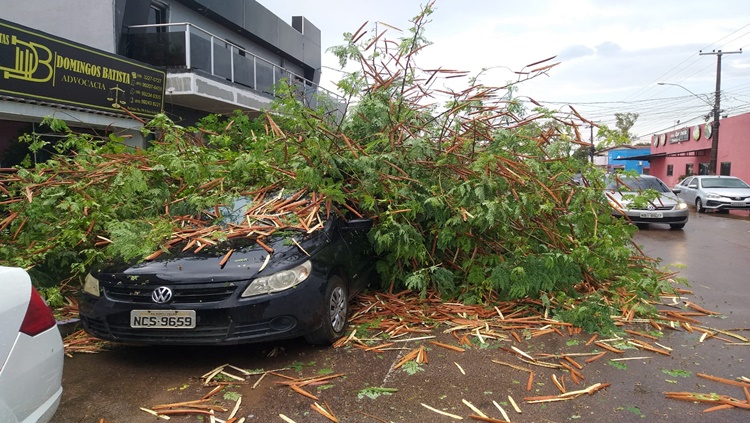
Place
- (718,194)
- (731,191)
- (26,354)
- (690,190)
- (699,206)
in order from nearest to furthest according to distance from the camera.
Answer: (26,354) → (718,194) → (731,191) → (699,206) → (690,190)

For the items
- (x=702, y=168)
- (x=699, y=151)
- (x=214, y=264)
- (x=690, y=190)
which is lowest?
(x=214, y=264)

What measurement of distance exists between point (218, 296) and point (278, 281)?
0.46 meters

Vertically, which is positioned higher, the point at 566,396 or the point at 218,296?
the point at 218,296

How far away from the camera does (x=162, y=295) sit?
3.88m

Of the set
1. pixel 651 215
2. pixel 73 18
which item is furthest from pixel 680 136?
pixel 73 18

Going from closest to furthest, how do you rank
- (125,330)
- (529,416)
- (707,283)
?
(529,416), (125,330), (707,283)

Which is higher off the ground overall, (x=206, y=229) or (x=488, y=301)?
(x=206, y=229)

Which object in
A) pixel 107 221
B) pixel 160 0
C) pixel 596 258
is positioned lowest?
pixel 596 258

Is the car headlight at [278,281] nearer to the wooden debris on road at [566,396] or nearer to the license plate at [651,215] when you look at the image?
the wooden debris on road at [566,396]

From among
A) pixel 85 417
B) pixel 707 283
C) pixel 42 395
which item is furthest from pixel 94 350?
pixel 707 283

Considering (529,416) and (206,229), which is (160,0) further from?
(529,416)

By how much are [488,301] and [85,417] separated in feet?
12.5

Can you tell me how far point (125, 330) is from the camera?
3.94m

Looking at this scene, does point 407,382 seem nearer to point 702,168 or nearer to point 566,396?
point 566,396
